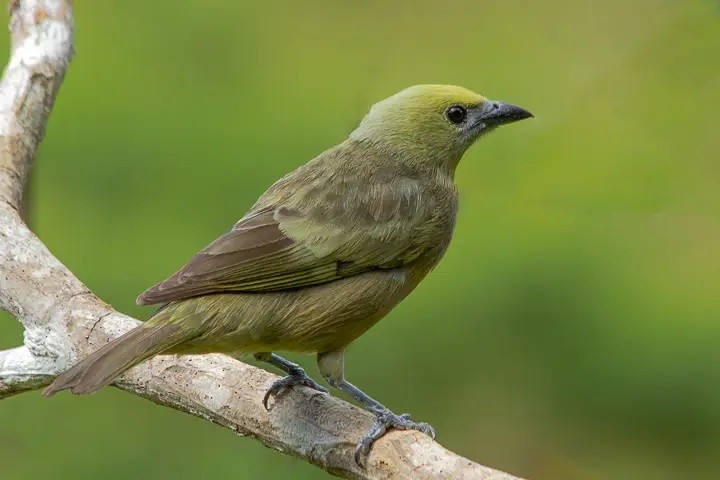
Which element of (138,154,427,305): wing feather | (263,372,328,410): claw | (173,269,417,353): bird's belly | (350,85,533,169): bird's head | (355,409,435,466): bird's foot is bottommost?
(355,409,435,466): bird's foot

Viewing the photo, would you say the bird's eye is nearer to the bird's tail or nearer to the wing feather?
the wing feather

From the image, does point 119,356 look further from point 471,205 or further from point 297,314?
point 471,205

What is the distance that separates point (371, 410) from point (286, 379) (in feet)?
1.34

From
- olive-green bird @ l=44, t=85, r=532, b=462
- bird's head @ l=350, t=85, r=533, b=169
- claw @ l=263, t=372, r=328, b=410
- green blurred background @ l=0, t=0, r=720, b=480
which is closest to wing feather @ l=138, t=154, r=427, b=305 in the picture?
olive-green bird @ l=44, t=85, r=532, b=462

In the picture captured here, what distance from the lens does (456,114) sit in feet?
16.6

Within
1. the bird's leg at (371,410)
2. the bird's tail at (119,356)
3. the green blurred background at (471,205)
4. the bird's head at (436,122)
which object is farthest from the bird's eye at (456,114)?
the bird's tail at (119,356)

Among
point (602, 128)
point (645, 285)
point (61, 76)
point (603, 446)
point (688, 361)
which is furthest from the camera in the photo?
point (602, 128)

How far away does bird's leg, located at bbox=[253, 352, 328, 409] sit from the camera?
4.54 meters

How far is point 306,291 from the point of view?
4461mm

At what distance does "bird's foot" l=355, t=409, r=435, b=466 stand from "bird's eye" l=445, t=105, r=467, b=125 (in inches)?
53.6

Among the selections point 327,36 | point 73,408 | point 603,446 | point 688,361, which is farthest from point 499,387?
point 327,36

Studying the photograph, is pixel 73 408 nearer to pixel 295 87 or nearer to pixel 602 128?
pixel 295 87

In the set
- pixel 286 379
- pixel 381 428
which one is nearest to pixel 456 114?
pixel 286 379

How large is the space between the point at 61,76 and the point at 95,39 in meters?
4.19
